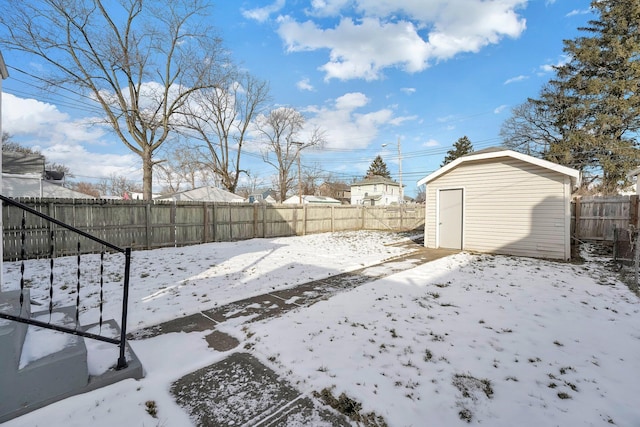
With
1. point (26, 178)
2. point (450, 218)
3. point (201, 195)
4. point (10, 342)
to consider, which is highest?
point (26, 178)

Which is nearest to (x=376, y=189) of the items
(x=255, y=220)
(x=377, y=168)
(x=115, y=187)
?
(x=377, y=168)

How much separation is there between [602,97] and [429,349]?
22.9 m

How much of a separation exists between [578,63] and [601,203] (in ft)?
45.0

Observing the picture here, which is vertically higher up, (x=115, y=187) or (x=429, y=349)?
(x=115, y=187)

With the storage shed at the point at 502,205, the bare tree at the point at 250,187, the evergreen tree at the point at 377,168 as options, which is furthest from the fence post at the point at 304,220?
the evergreen tree at the point at 377,168

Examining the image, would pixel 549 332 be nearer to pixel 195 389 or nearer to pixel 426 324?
pixel 426 324

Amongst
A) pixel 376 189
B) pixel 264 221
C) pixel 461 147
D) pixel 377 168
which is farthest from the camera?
pixel 377 168

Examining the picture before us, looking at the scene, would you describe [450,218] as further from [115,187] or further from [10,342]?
[115,187]

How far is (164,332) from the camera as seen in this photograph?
3.26 m

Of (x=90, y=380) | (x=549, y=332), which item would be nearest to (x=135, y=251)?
(x=90, y=380)

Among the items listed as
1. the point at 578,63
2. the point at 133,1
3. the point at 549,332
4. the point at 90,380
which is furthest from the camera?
the point at 578,63

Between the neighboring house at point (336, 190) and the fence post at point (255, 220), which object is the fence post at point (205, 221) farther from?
the neighboring house at point (336, 190)

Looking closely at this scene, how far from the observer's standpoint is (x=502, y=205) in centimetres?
836

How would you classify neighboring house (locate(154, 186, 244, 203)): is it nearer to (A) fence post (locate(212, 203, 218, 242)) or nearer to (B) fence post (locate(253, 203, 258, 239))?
(B) fence post (locate(253, 203, 258, 239))
